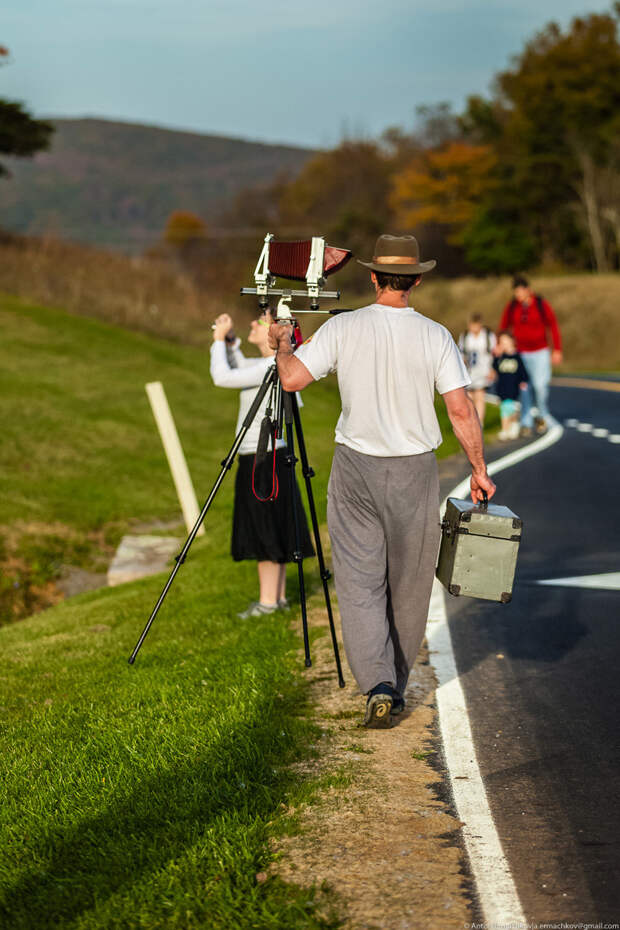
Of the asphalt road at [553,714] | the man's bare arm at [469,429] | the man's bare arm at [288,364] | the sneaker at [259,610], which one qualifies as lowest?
the sneaker at [259,610]

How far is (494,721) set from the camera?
5379 millimetres

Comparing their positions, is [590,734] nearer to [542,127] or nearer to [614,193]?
[614,193]

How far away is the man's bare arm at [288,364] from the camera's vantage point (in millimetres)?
5082

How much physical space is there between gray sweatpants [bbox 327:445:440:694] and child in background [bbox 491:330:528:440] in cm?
1266

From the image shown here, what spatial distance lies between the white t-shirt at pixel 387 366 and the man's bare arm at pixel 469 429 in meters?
0.06

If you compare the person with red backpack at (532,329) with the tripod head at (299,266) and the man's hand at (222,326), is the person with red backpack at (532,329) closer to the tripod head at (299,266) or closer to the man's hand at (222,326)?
the man's hand at (222,326)

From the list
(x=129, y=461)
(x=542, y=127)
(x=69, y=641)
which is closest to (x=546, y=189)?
(x=542, y=127)

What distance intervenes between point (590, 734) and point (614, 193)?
206ft

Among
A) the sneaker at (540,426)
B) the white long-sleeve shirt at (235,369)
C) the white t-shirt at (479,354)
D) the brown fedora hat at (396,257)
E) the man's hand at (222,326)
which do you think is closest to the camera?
the brown fedora hat at (396,257)

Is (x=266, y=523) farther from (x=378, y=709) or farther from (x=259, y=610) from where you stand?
(x=378, y=709)

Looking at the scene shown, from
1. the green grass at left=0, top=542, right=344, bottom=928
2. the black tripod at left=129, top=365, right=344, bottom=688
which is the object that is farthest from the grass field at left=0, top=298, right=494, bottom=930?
the black tripod at left=129, top=365, right=344, bottom=688

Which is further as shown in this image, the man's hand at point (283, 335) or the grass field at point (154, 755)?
the man's hand at point (283, 335)

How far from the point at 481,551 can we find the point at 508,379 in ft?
41.9

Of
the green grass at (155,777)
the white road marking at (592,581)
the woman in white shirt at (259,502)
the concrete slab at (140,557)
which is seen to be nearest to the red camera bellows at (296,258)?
the woman in white shirt at (259,502)
